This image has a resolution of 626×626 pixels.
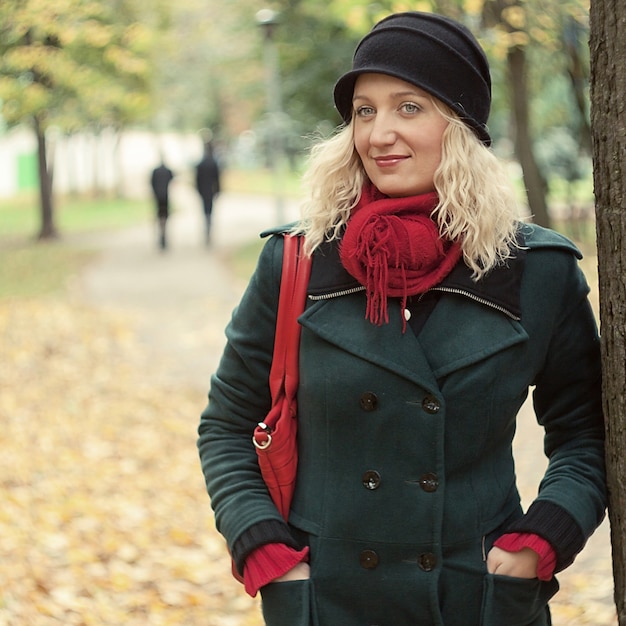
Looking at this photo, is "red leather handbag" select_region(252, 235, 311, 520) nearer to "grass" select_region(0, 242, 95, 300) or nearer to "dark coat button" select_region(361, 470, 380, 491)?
"dark coat button" select_region(361, 470, 380, 491)

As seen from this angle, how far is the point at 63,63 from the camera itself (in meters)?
16.5

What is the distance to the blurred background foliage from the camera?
38.3 ft

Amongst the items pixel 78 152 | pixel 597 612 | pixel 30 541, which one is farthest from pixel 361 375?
pixel 78 152

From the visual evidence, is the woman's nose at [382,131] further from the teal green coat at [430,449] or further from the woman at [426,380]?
the teal green coat at [430,449]

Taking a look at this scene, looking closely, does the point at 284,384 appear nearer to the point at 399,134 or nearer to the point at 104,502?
the point at 399,134

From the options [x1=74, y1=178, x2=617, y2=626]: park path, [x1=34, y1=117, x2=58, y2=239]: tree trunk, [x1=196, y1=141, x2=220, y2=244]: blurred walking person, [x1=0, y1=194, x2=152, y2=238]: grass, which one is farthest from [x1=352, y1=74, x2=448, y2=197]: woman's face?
[x1=0, y1=194, x2=152, y2=238]: grass

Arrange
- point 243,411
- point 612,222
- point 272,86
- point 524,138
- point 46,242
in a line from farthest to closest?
point 46,242
point 272,86
point 524,138
point 243,411
point 612,222

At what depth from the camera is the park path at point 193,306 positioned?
5129 mm

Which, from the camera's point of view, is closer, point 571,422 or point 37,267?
point 571,422

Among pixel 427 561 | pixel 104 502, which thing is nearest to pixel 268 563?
pixel 427 561

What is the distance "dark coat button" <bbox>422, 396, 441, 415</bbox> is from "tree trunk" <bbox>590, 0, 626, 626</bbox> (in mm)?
380

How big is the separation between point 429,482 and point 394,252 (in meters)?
0.52

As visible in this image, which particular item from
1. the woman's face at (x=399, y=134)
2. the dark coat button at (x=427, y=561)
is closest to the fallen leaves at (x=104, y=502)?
the dark coat button at (x=427, y=561)

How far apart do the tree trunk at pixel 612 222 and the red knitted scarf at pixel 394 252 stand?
34 centimetres
